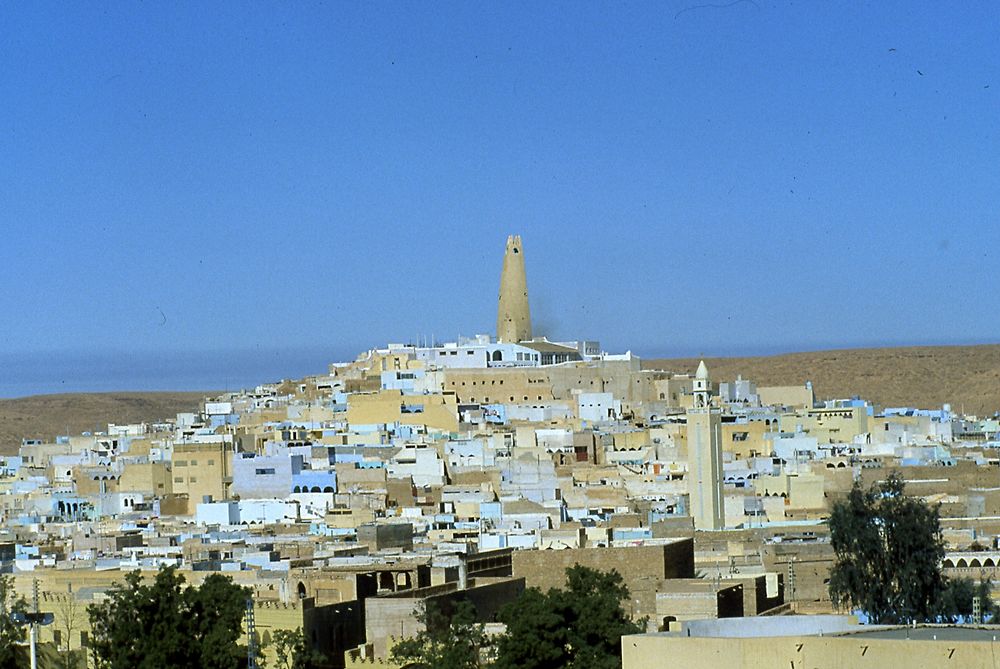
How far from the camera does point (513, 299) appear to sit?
7169 cm

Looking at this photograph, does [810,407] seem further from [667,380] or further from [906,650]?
[906,650]

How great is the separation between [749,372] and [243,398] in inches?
1856

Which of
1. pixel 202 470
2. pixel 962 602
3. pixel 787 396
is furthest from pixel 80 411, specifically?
pixel 962 602

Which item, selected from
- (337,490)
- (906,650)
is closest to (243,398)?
(337,490)

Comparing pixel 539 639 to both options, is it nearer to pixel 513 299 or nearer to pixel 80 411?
pixel 513 299

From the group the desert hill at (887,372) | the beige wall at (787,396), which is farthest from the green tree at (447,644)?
the desert hill at (887,372)

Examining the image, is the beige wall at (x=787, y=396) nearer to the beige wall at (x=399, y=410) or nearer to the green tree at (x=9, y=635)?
the beige wall at (x=399, y=410)

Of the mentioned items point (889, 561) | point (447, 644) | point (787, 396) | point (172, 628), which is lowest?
point (447, 644)

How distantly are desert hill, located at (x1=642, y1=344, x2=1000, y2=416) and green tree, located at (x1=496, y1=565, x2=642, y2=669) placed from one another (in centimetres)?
7571

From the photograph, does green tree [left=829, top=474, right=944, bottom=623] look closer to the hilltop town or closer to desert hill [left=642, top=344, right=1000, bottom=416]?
the hilltop town

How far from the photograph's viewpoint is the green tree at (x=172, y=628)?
22.3m

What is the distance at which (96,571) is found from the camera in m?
30.6

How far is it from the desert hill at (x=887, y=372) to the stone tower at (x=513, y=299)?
29.3 meters

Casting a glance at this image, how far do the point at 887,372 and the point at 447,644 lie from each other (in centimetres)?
8938
